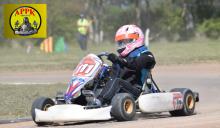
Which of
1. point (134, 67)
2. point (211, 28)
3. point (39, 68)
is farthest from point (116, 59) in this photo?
point (211, 28)

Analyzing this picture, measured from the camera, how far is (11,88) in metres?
20.1

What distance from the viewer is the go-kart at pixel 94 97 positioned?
490 inches

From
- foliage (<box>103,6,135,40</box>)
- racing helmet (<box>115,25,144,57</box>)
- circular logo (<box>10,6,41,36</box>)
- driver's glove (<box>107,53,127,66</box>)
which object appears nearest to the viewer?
driver's glove (<box>107,53,127,66</box>)

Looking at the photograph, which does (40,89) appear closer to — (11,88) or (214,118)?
(11,88)

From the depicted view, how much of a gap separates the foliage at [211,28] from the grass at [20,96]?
37616mm

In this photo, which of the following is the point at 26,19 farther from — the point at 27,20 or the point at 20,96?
the point at 20,96

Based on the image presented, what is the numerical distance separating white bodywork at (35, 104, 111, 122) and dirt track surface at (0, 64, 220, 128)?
0.14m

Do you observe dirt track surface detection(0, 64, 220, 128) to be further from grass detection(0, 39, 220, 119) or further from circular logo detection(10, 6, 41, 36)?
circular logo detection(10, 6, 41, 36)

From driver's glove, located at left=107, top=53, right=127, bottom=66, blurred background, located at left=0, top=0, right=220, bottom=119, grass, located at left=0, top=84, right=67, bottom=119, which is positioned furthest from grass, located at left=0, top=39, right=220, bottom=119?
blurred background, located at left=0, top=0, right=220, bottom=119

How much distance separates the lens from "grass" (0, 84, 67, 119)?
15438 millimetres

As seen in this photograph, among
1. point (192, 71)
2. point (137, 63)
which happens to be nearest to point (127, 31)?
point (137, 63)

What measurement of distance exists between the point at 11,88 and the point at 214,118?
8.88 m

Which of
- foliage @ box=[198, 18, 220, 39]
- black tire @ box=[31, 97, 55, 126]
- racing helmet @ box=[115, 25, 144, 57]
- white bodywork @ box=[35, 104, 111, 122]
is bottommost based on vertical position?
white bodywork @ box=[35, 104, 111, 122]

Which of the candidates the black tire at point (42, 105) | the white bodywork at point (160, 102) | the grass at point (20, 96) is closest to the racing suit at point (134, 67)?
the white bodywork at point (160, 102)
